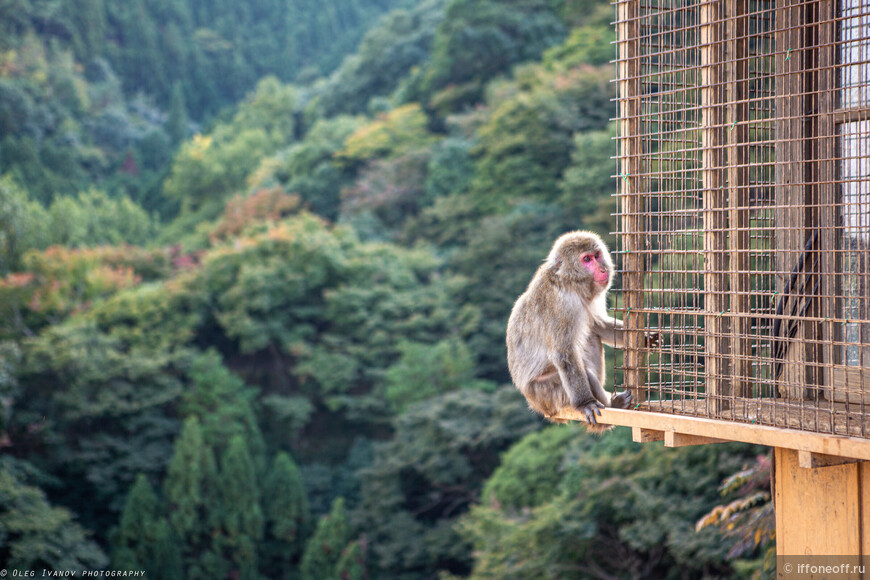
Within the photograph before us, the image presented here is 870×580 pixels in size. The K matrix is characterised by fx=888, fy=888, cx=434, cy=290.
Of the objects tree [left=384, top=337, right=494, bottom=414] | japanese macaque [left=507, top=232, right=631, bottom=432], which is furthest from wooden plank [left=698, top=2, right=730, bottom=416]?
tree [left=384, top=337, right=494, bottom=414]

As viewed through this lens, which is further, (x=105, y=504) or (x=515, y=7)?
(x=515, y=7)

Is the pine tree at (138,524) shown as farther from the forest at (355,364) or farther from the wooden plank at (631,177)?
the wooden plank at (631,177)

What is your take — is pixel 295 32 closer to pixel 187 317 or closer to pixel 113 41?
pixel 113 41

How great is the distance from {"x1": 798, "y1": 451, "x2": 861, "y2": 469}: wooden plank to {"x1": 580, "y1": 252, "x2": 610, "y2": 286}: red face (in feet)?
4.51

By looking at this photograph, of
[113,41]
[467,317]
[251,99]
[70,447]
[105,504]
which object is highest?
[113,41]

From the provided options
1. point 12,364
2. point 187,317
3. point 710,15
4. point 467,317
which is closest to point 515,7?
point 467,317

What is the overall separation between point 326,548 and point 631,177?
1392 cm

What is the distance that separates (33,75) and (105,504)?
21.0 metres

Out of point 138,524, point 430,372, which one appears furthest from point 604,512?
point 138,524

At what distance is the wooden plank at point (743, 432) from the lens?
3068mm

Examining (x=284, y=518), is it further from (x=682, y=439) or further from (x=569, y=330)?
(x=682, y=439)

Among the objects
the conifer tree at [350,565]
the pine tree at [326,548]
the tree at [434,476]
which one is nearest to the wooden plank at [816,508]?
the tree at [434,476]

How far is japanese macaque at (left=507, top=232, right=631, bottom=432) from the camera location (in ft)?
14.1

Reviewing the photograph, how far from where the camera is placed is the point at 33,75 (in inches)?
1293
